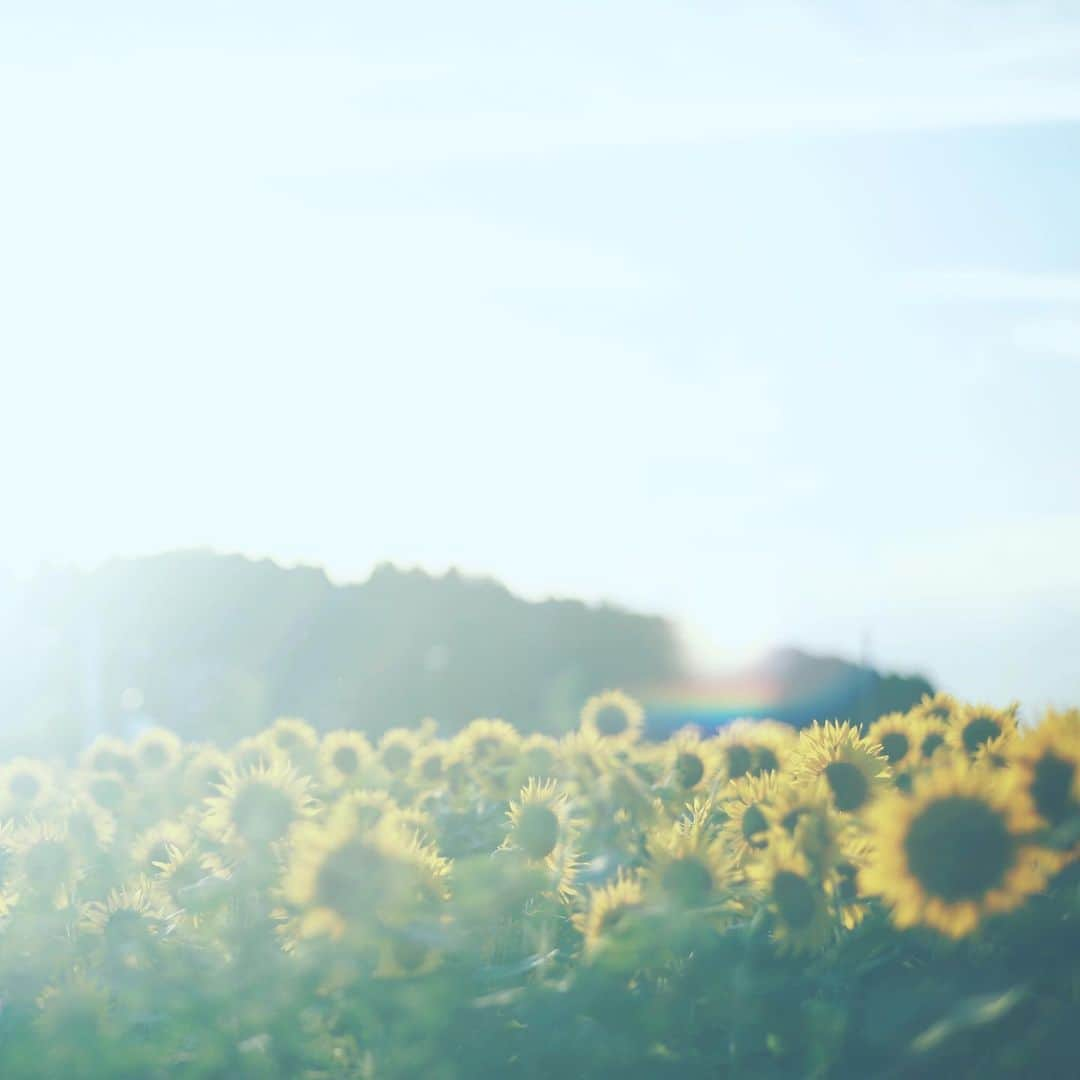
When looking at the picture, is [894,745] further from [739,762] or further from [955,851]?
[955,851]

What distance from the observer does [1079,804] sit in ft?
8.33

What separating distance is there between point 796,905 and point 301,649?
662 inches

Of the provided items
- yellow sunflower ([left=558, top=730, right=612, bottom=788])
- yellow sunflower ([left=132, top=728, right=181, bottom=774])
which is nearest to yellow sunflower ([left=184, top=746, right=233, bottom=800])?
yellow sunflower ([left=132, top=728, right=181, bottom=774])

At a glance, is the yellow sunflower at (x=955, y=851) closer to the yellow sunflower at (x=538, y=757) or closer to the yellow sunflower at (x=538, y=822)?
the yellow sunflower at (x=538, y=822)

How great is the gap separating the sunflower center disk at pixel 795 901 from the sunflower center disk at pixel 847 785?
52cm

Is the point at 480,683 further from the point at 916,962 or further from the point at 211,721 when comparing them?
the point at 916,962

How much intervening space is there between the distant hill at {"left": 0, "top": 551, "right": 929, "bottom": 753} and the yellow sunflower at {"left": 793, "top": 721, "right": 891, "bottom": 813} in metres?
12.3

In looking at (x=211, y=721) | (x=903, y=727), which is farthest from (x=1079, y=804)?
(x=211, y=721)

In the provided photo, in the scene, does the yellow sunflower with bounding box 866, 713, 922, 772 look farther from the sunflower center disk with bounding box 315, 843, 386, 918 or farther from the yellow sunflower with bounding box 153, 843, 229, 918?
the yellow sunflower with bounding box 153, 843, 229, 918

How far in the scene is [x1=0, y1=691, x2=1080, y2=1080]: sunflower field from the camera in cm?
251

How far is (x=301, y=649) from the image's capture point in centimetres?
1922

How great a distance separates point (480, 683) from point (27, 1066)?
14.9 metres

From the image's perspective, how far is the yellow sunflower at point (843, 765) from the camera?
3518 millimetres

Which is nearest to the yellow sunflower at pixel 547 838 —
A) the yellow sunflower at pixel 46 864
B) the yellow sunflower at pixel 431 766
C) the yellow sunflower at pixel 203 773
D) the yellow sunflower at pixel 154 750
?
the yellow sunflower at pixel 46 864
